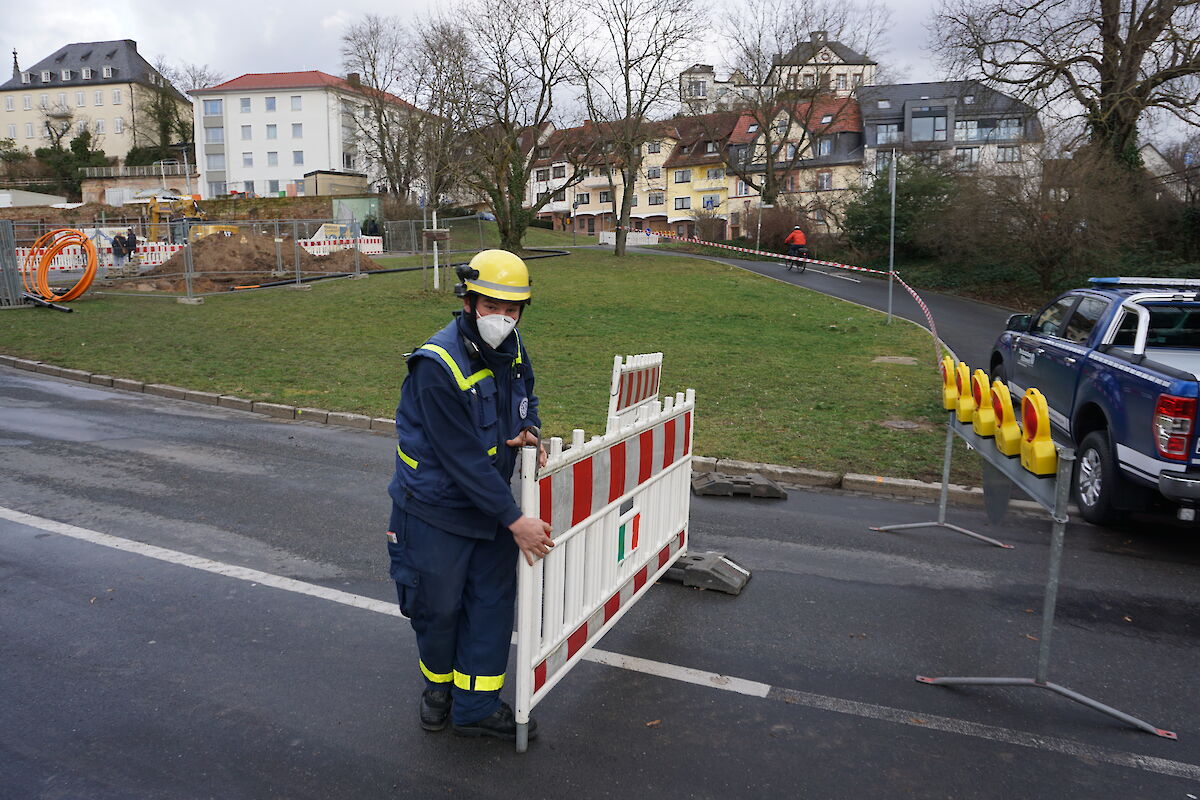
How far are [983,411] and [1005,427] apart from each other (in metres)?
0.51

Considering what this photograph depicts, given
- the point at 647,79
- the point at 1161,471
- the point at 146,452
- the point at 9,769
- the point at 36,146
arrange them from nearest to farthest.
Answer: the point at 9,769 < the point at 1161,471 < the point at 146,452 < the point at 647,79 < the point at 36,146

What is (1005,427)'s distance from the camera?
466 cm

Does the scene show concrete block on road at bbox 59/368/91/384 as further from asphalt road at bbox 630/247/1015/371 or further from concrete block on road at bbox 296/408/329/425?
asphalt road at bbox 630/247/1015/371

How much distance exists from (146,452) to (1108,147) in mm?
27937

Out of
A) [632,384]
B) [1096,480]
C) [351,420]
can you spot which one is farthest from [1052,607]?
[351,420]

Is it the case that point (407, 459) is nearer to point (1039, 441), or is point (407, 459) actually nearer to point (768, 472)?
point (1039, 441)

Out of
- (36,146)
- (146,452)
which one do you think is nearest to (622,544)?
(146,452)

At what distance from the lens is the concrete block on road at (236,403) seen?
11.5 meters

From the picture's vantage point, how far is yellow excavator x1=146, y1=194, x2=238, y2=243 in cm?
3244

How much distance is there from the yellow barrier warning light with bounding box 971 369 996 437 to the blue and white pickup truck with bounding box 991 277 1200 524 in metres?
2.28

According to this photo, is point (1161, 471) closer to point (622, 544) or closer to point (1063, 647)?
point (1063, 647)

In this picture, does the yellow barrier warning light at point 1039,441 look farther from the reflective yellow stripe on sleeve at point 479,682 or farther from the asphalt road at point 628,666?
the reflective yellow stripe on sleeve at point 479,682

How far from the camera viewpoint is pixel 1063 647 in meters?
4.94

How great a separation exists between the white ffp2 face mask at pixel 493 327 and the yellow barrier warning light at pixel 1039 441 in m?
2.48
